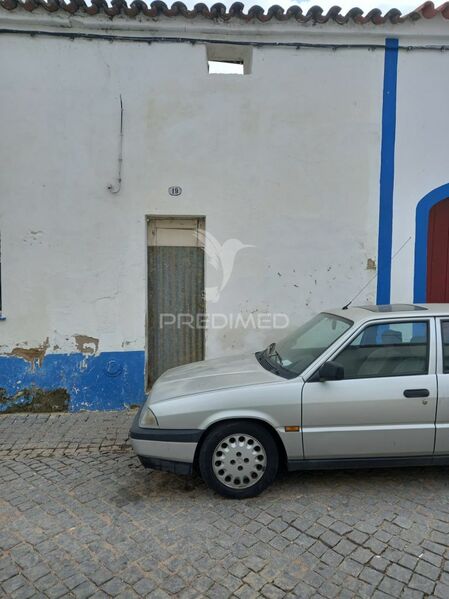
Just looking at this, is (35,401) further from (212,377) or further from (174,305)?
(212,377)

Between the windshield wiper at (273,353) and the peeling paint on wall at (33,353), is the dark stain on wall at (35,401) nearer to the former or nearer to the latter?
the peeling paint on wall at (33,353)

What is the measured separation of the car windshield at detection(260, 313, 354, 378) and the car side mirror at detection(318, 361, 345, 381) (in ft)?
0.54

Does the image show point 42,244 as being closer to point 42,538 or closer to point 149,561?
point 42,538

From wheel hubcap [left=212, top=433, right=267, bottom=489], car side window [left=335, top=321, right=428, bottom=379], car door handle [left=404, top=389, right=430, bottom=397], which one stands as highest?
car side window [left=335, top=321, right=428, bottom=379]

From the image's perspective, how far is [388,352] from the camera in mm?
3549

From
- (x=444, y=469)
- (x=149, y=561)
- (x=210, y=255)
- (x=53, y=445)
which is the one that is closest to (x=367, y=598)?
(x=149, y=561)

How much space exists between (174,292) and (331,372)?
3.14 metres

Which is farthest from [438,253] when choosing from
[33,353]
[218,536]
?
[33,353]

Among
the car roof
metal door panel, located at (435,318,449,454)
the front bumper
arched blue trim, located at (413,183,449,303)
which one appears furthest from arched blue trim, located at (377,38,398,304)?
the front bumper

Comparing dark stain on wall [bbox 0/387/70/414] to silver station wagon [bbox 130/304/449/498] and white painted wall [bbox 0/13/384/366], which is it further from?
silver station wagon [bbox 130/304/449/498]

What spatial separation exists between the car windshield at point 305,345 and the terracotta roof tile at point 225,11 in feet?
12.8

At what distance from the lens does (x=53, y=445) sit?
4547 mm

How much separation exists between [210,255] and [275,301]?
3.59 ft

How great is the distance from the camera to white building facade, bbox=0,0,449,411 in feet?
17.8
